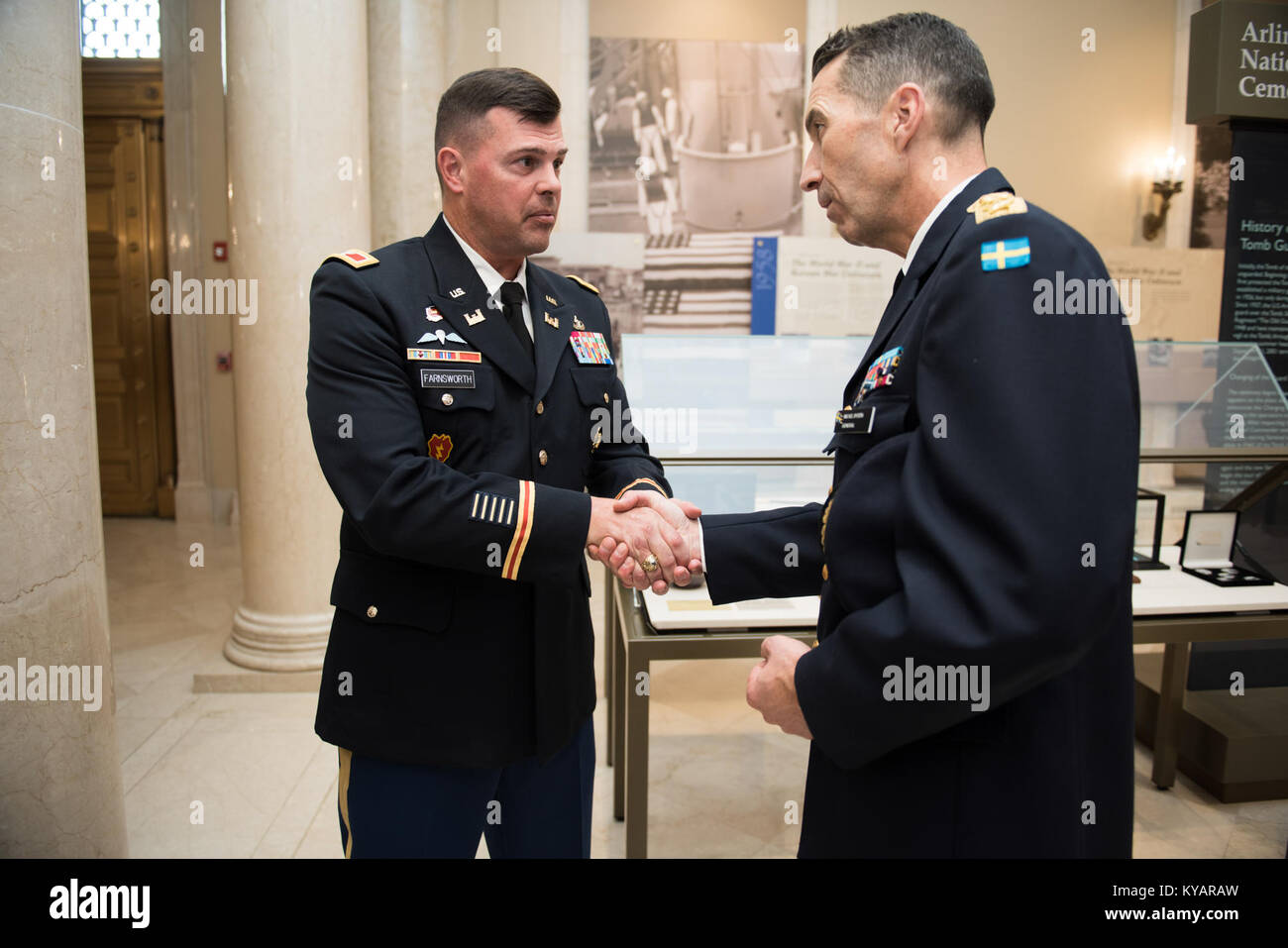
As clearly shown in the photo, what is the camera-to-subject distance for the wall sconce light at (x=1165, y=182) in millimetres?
8930

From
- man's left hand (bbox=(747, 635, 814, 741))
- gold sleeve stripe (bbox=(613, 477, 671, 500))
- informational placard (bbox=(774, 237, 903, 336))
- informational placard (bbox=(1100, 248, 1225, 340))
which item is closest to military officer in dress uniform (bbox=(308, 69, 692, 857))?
gold sleeve stripe (bbox=(613, 477, 671, 500))

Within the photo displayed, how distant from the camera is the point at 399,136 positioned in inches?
245

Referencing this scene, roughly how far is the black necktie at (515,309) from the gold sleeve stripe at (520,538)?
385 millimetres

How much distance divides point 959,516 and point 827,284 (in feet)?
25.4

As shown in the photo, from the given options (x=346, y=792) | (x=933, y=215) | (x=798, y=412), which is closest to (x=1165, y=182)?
(x=798, y=412)

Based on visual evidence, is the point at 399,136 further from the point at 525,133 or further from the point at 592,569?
the point at 525,133

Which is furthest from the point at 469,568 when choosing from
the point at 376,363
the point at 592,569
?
the point at 592,569

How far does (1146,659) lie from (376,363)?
4025 mm

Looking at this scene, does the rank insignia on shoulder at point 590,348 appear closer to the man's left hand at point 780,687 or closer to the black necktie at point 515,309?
the black necktie at point 515,309

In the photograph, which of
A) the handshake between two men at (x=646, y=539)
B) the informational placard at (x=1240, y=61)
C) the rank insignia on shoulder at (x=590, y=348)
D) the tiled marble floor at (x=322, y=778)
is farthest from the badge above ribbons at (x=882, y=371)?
the informational placard at (x=1240, y=61)

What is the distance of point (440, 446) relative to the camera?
186cm

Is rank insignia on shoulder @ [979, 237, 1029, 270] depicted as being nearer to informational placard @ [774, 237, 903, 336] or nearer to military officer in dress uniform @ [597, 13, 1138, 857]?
military officer in dress uniform @ [597, 13, 1138, 857]

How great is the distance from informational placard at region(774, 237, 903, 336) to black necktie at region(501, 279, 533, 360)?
670 centimetres

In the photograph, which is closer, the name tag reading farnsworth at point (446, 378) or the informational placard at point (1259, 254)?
the name tag reading farnsworth at point (446, 378)
